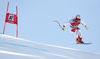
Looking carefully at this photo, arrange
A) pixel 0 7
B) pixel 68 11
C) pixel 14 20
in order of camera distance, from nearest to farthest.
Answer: pixel 14 20 → pixel 68 11 → pixel 0 7

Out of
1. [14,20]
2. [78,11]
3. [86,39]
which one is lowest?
[86,39]

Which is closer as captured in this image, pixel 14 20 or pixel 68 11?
pixel 14 20

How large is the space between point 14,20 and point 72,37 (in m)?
1.70

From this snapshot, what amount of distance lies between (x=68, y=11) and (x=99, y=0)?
97cm

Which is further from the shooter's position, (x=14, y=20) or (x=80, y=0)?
(x=80, y=0)

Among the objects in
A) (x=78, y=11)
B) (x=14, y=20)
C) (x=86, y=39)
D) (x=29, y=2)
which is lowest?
(x=86, y=39)

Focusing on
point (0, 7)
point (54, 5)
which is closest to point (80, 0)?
point (54, 5)

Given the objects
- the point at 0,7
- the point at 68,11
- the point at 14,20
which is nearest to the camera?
the point at 14,20

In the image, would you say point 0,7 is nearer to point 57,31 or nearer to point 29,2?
point 29,2

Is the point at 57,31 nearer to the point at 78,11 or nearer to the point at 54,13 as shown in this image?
the point at 54,13

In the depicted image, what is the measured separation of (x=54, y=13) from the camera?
4.11m

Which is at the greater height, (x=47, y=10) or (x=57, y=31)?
(x=47, y=10)

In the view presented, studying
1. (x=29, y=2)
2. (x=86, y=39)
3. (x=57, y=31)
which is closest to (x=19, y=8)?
(x=29, y=2)

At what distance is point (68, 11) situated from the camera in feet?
13.4
